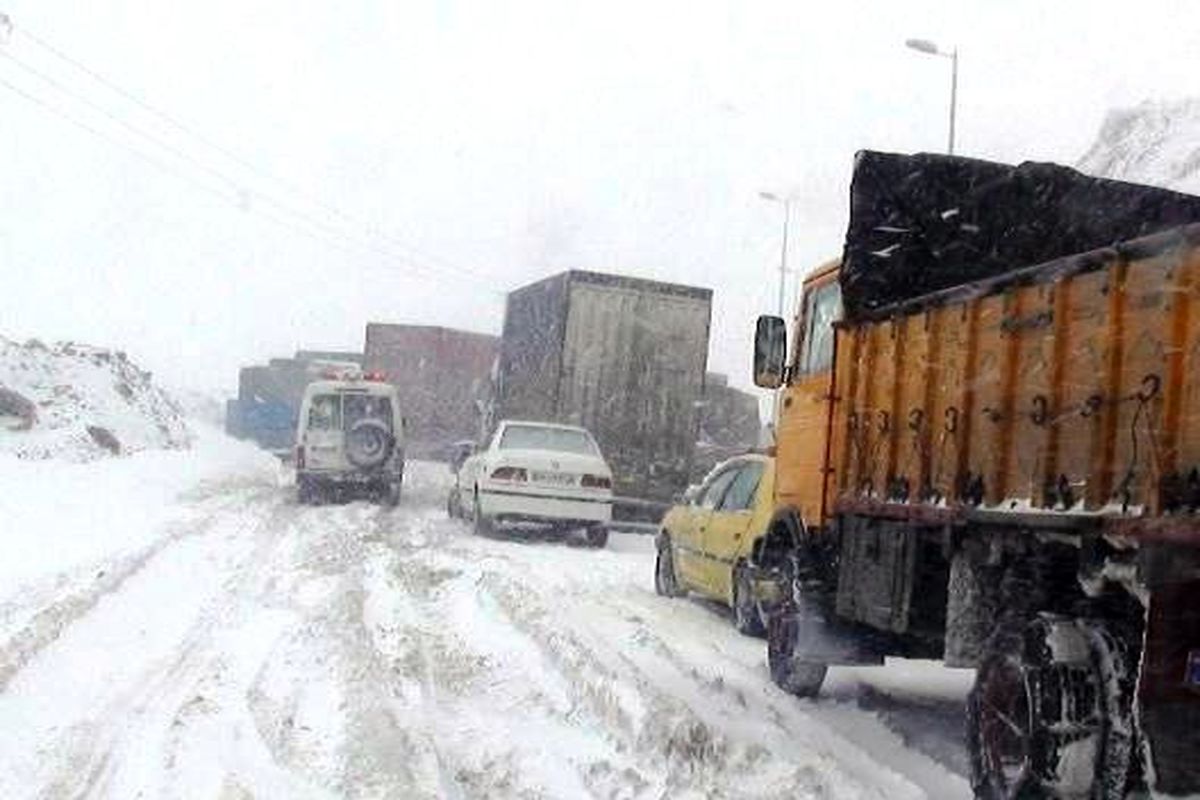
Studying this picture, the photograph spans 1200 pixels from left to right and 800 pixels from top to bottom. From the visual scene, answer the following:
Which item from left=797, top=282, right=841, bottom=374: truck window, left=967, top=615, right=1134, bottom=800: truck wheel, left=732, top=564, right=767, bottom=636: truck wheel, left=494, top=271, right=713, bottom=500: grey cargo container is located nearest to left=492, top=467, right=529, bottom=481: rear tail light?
left=494, top=271, right=713, bottom=500: grey cargo container

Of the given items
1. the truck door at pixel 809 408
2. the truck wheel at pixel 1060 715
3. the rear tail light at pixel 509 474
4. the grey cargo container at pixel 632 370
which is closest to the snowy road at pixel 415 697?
the truck wheel at pixel 1060 715

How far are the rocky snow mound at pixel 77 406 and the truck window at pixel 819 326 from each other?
18124 mm

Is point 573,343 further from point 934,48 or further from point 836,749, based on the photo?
point 836,749

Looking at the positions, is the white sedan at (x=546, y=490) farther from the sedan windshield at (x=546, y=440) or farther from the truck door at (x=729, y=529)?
the truck door at (x=729, y=529)

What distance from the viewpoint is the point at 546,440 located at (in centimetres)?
1686

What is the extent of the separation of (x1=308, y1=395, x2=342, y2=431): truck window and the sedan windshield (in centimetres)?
504

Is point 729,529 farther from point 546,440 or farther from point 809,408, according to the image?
point 546,440

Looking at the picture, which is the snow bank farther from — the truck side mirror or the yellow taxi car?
the truck side mirror

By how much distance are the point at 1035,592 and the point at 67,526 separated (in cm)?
1176

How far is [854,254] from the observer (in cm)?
688

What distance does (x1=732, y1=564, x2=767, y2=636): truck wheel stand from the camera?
9758mm

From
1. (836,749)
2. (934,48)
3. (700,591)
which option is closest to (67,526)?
(700,591)

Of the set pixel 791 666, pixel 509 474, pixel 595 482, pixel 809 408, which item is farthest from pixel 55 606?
pixel 595 482

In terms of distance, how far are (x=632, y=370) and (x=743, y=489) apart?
945cm
